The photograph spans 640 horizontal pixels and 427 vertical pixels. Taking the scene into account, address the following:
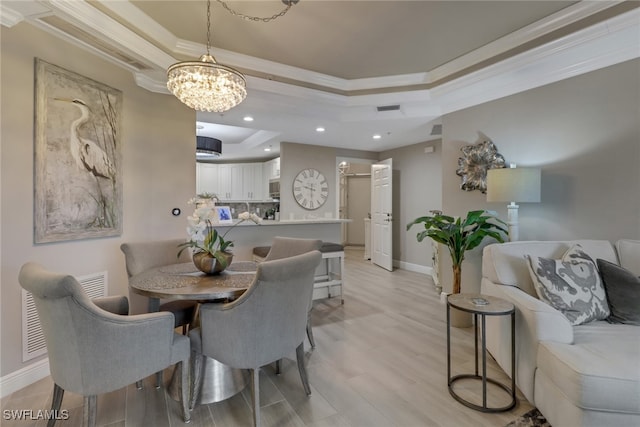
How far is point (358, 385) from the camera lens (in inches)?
81.7

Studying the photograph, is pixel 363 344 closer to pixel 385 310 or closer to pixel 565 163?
pixel 385 310

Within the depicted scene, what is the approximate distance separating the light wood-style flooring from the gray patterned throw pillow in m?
0.67

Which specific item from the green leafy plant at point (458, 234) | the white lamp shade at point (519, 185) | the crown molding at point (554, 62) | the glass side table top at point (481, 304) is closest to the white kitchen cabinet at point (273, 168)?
the crown molding at point (554, 62)

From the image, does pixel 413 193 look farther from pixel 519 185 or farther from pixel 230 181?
pixel 230 181

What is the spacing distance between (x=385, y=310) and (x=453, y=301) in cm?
170

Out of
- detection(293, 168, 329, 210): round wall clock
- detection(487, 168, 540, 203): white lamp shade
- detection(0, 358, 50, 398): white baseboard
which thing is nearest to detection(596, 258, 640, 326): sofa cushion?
detection(487, 168, 540, 203): white lamp shade

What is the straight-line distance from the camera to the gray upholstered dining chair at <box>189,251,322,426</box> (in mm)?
1588

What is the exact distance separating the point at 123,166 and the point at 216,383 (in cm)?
207

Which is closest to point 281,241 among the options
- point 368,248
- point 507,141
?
point 507,141

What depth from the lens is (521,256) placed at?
7.40 feet

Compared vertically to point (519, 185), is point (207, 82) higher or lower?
higher

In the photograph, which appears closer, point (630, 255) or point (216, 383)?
point (216, 383)

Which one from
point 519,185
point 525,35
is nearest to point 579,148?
point 519,185

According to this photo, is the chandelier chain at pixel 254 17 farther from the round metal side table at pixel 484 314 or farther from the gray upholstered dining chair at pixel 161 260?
the round metal side table at pixel 484 314
